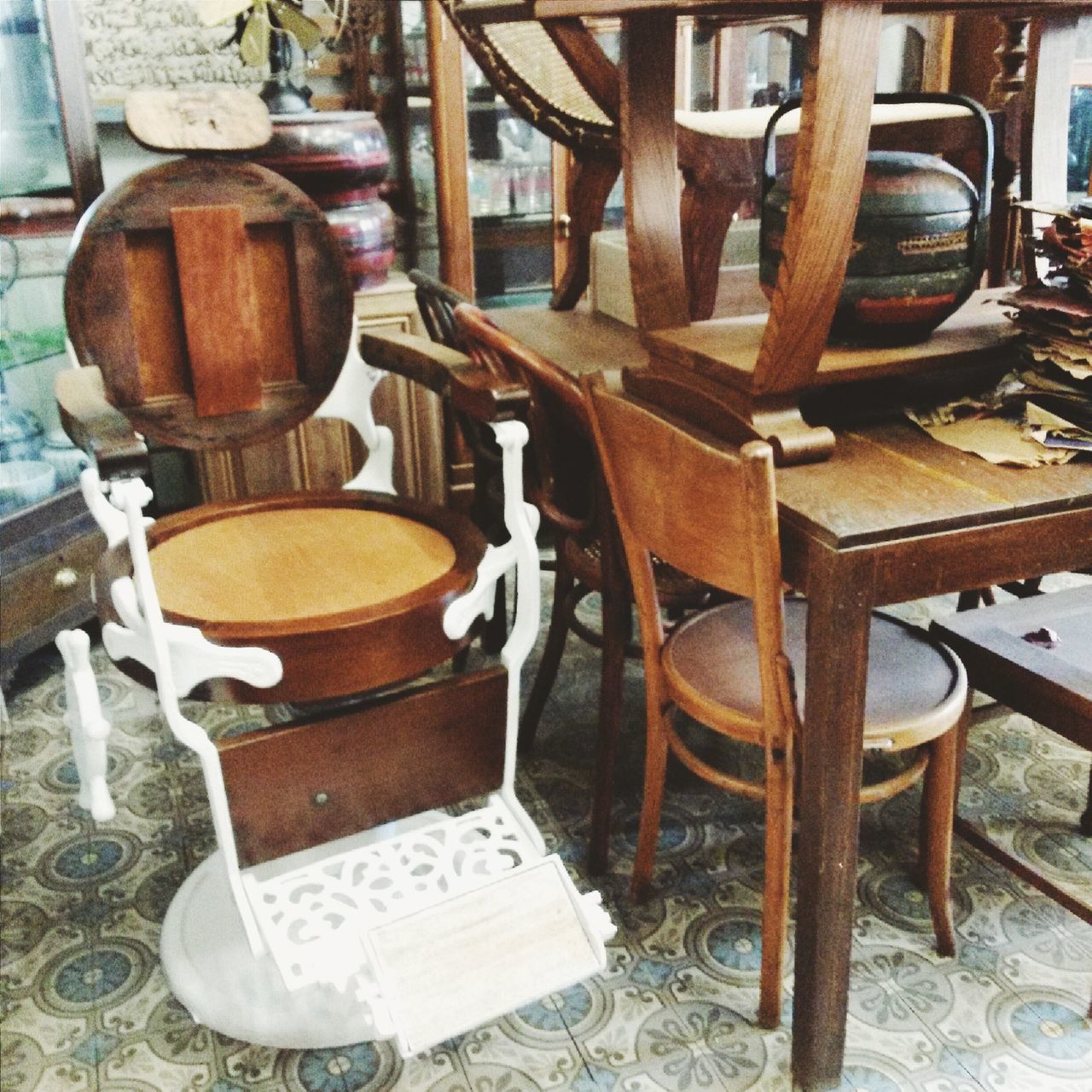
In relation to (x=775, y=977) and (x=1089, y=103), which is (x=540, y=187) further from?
(x=775, y=977)

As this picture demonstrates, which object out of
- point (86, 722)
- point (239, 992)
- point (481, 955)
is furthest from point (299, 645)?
point (239, 992)

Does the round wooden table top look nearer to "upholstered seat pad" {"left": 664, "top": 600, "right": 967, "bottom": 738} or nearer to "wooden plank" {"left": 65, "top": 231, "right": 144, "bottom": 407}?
"wooden plank" {"left": 65, "top": 231, "right": 144, "bottom": 407}

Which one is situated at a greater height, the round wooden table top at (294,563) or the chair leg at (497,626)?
the round wooden table top at (294,563)

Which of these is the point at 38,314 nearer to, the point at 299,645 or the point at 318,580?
the point at 318,580

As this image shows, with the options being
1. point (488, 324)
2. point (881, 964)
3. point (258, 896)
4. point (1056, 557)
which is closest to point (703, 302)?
point (488, 324)

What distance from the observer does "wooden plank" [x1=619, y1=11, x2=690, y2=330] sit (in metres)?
1.53

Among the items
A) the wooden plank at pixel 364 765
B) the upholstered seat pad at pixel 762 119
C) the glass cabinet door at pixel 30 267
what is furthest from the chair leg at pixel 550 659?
the glass cabinet door at pixel 30 267

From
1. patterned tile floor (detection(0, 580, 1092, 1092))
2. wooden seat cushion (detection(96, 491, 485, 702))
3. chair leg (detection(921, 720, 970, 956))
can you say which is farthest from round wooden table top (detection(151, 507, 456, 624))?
chair leg (detection(921, 720, 970, 956))

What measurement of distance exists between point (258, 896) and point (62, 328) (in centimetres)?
174

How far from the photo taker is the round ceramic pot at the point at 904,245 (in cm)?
145

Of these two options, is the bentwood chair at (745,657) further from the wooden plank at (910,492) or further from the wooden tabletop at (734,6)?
the wooden tabletop at (734,6)

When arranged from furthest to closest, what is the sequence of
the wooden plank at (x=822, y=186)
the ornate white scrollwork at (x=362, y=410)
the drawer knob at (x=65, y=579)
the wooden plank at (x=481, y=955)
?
the drawer knob at (x=65, y=579)
the ornate white scrollwork at (x=362, y=410)
the wooden plank at (x=481, y=955)
the wooden plank at (x=822, y=186)

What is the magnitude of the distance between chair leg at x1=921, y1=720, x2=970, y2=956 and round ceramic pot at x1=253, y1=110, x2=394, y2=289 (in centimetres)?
166

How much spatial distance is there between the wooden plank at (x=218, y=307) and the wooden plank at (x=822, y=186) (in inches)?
34.4
